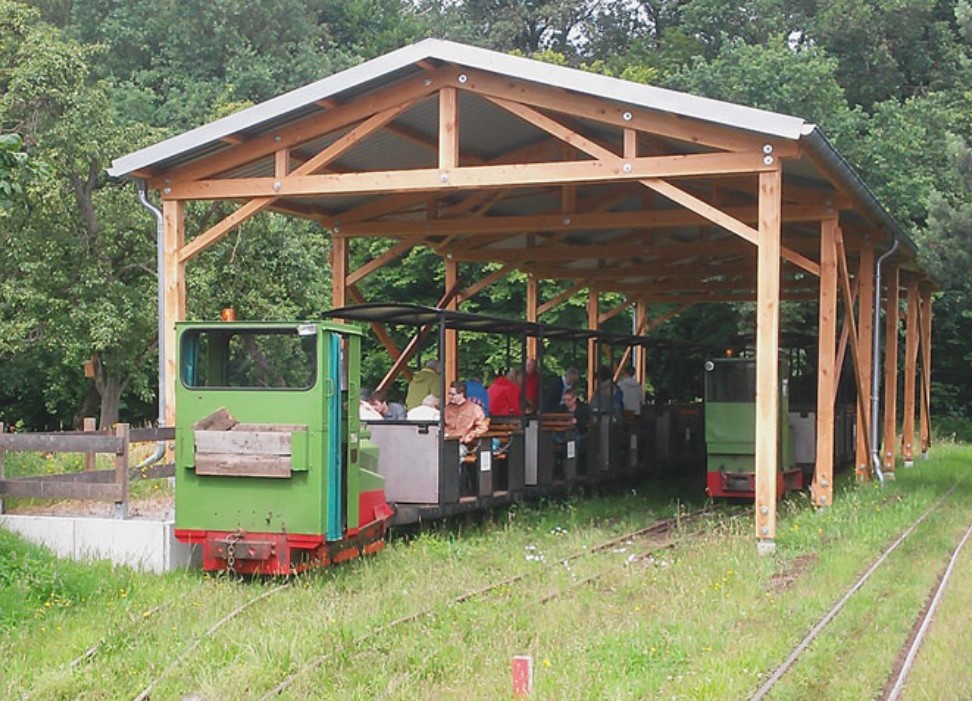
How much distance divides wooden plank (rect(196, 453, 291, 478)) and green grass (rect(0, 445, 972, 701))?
2.97 ft

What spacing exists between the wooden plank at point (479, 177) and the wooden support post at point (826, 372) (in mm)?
3323

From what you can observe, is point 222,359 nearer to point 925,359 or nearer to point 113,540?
point 113,540

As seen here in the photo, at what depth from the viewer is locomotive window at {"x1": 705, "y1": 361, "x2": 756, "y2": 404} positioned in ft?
54.0

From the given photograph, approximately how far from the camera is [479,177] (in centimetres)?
1322

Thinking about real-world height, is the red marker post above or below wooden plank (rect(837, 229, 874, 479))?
below

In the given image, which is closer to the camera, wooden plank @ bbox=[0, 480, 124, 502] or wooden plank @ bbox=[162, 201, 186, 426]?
wooden plank @ bbox=[0, 480, 124, 502]

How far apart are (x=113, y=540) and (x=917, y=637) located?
6.70 metres

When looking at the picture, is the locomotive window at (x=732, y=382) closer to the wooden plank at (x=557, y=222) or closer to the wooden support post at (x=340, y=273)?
the wooden plank at (x=557, y=222)

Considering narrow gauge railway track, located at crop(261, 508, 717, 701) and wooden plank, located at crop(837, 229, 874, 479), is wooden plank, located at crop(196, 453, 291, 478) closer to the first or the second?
narrow gauge railway track, located at crop(261, 508, 717, 701)

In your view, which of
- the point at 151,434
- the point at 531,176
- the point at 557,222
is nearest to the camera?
the point at 151,434

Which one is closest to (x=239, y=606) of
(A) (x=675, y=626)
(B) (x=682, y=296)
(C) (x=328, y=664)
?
(C) (x=328, y=664)

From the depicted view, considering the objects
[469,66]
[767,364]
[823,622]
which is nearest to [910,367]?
[767,364]

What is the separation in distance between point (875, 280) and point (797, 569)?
969 centimetres

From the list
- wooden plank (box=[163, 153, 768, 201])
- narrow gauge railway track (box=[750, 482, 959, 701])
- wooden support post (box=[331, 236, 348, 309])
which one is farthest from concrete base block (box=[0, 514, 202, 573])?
wooden support post (box=[331, 236, 348, 309])
